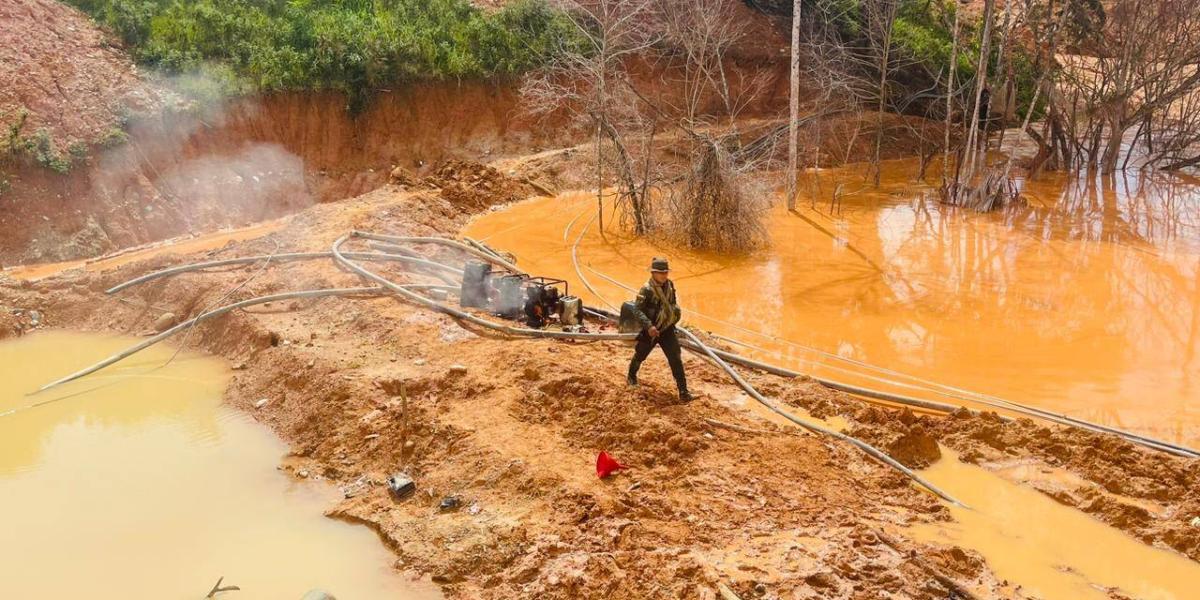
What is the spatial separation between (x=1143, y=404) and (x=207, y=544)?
347 inches

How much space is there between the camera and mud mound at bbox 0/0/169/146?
15320mm

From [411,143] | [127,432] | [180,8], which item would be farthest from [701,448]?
[180,8]

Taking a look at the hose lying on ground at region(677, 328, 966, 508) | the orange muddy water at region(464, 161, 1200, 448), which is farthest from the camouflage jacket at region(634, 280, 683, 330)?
the orange muddy water at region(464, 161, 1200, 448)

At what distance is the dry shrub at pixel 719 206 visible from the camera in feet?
44.7

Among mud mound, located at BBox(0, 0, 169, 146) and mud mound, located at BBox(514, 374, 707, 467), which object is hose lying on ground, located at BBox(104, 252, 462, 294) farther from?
mud mound, located at BBox(0, 0, 169, 146)

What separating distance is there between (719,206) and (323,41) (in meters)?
10.7

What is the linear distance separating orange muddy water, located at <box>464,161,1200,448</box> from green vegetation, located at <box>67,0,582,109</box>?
5127mm

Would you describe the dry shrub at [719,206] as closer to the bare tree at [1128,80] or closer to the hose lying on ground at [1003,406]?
the hose lying on ground at [1003,406]

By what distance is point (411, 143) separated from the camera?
770 inches

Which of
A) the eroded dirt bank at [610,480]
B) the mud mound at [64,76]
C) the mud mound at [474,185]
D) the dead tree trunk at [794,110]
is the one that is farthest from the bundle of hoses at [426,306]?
the dead tree trunk at [794,110]

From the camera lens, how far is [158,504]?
6.75 meters

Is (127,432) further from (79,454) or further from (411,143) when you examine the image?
(411,143)

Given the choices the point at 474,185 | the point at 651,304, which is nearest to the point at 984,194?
the point at 474,185

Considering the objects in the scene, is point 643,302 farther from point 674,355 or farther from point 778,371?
point 778,371
